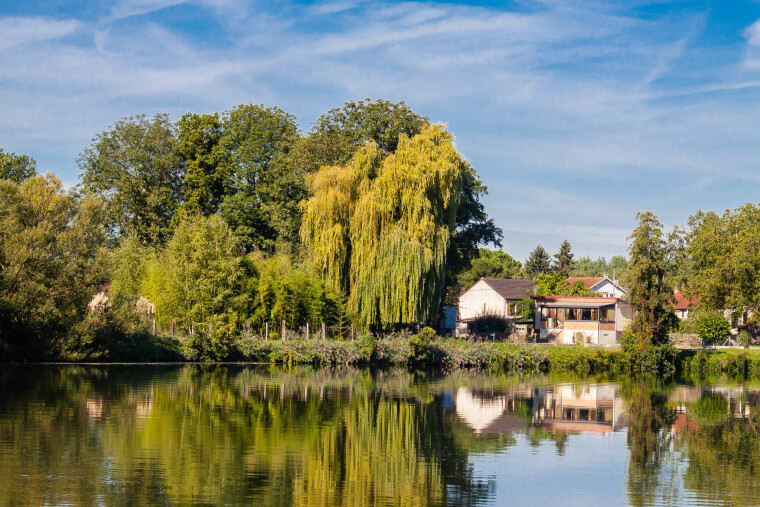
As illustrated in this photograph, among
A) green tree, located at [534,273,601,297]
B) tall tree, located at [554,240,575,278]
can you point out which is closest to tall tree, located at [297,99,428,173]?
green tree, located at [534,273,601,297]

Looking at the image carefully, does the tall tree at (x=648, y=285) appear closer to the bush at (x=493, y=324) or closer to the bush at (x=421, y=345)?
the bush at (x=421, y=345)

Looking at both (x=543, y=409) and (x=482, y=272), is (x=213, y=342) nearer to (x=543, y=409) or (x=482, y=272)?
(x=543, y=409)

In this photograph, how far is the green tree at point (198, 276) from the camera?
45969 mm

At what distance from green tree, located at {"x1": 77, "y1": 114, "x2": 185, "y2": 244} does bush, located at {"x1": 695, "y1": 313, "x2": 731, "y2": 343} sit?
41263 millimetres

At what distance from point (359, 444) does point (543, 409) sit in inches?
422

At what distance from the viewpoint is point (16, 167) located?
70.2 metres

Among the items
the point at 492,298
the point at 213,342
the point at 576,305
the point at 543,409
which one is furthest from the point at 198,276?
the point at 492,298

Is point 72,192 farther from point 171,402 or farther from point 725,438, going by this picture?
point 725,438

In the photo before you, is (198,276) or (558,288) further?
(558,288)

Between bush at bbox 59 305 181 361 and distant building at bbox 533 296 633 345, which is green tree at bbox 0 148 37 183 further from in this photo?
distant building at bbox 533 296 633 345

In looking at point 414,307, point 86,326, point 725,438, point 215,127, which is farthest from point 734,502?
point 215,127

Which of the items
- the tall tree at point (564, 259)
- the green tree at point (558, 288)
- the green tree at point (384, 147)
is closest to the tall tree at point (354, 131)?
the green tree at point (384, 147)

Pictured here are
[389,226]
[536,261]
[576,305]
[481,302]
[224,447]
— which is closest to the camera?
[224,447]

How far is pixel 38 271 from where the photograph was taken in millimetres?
38875
